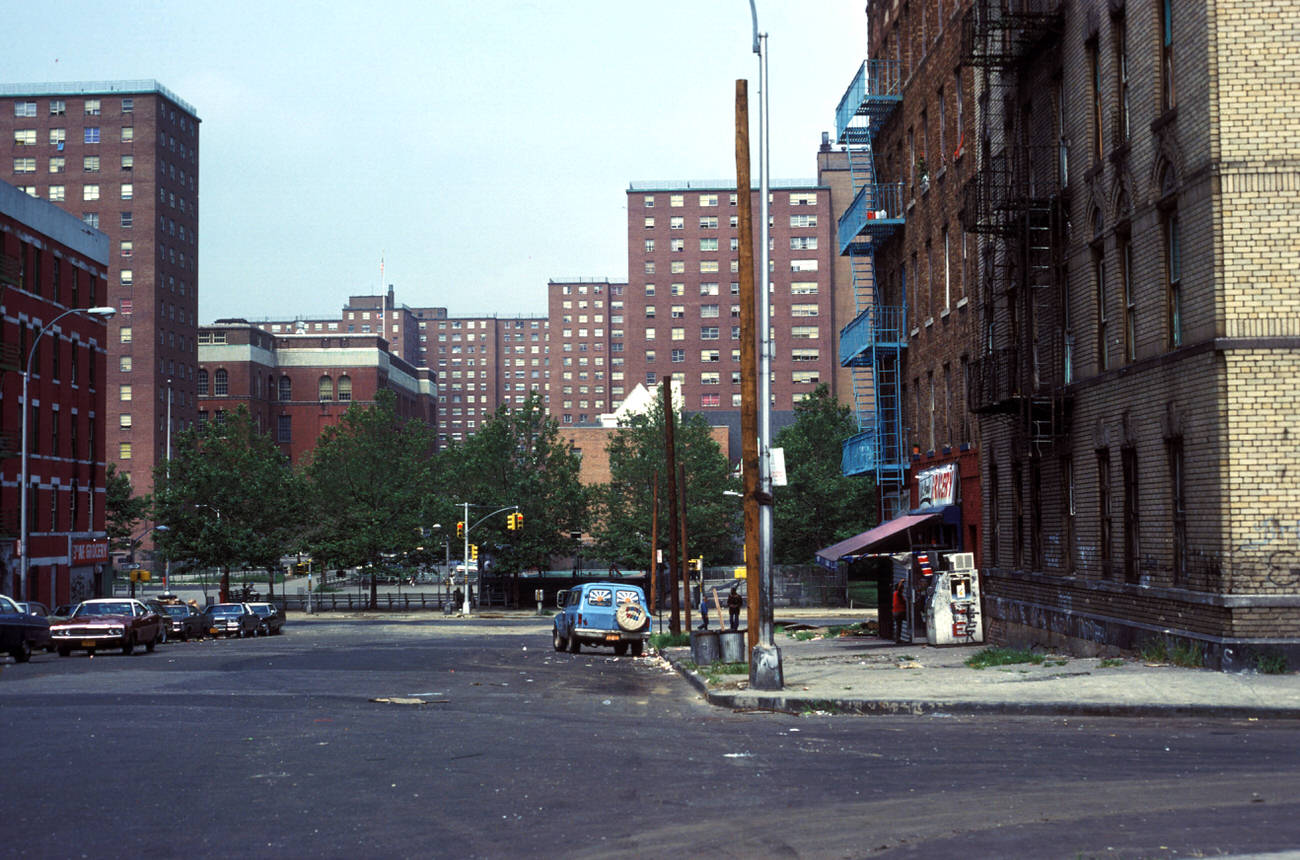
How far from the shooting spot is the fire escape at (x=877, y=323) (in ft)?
137

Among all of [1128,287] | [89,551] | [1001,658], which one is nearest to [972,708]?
[1001,658]

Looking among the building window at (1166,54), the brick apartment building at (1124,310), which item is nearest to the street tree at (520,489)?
the brick apartment building at (1124,310)

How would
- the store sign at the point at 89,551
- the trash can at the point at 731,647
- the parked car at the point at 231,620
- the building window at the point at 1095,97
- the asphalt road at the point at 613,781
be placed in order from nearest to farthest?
the asphalt road at the point at 613,781 < the building window at the point at 1095,97 < the trash can at the point at 731,647 < the parked car at the point at 231,620 < the store sign at the point at 89,551

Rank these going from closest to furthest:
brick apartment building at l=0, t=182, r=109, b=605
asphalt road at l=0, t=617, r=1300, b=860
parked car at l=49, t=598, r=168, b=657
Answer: asphalt road at l=0, t=617, r=1300, b=860 → parked car at l=49, t=598, r=168, b=657 → brick apartment building at l=0, t=182, r=109, b=605

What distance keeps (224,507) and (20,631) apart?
166 feet

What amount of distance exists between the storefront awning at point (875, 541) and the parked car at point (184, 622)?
23066mm

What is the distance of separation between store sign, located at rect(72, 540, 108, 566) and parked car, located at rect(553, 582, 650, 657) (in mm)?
37372

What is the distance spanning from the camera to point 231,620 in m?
52.5

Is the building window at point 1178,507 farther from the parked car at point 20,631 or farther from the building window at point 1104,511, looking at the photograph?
the parked car at point 20,631

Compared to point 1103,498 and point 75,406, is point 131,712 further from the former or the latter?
point 75,406

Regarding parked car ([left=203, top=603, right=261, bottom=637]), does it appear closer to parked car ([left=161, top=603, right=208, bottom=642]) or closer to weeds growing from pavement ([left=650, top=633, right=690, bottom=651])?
parked car ([left=161, top=603, right=208, bottom=642])

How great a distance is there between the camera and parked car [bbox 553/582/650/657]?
36219 millimetres

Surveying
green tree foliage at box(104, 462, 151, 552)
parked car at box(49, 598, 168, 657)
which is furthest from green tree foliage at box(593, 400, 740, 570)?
parked car at box(49, 598, 168, 657)

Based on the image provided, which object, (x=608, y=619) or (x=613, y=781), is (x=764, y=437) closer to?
(x=613, y=781)
